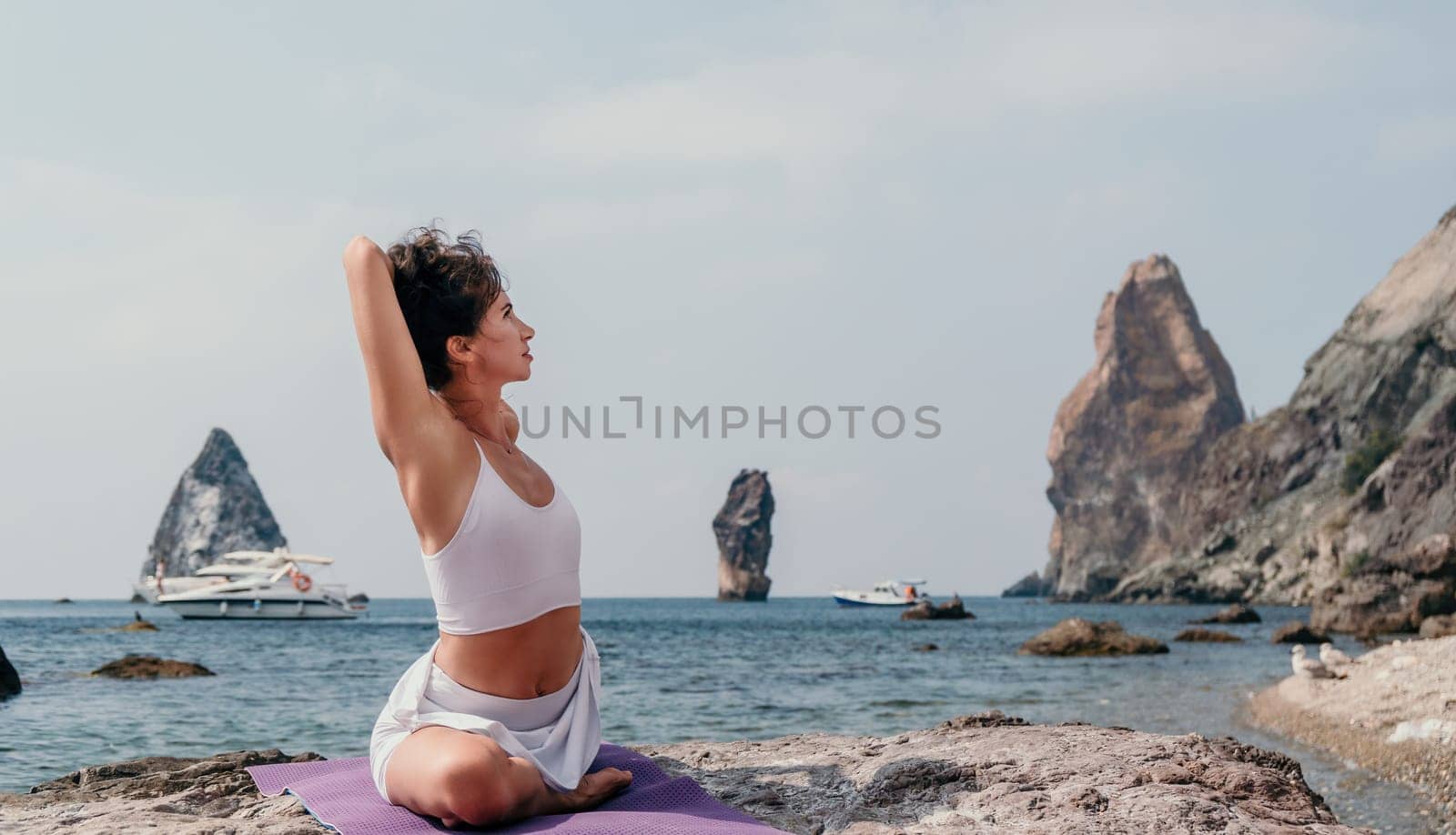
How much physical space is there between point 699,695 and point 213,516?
108 m

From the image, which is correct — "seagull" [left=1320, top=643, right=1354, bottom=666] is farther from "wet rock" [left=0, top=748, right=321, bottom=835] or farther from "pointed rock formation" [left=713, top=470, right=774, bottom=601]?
"pointed rock formation" [left=713, top=470, right=774, bottom=601]

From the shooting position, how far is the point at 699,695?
63.8ft

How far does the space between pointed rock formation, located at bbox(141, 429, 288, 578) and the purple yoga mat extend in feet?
379

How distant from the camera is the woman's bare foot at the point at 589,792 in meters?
3.42

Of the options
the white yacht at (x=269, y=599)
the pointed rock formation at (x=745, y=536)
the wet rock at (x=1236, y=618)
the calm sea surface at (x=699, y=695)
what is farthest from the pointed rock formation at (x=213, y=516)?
the wet rock at (x=1236, y=618)

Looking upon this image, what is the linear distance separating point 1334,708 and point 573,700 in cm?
1205

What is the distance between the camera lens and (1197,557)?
3211 inches

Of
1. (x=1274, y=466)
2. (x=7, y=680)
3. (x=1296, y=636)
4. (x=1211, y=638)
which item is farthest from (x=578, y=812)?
(x=1274, y=466)

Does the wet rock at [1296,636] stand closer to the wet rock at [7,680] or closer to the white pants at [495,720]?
the wet rock at [7,680]

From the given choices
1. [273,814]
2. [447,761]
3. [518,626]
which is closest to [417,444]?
[518,626]

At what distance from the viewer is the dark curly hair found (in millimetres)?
3537

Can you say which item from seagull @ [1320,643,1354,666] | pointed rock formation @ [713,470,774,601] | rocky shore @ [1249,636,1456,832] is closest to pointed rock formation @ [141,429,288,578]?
pointed rock formation @ [713,470,774,601]

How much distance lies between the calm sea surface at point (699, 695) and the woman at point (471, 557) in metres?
6.50

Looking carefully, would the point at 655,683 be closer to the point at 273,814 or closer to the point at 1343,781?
the point at 1343,781
